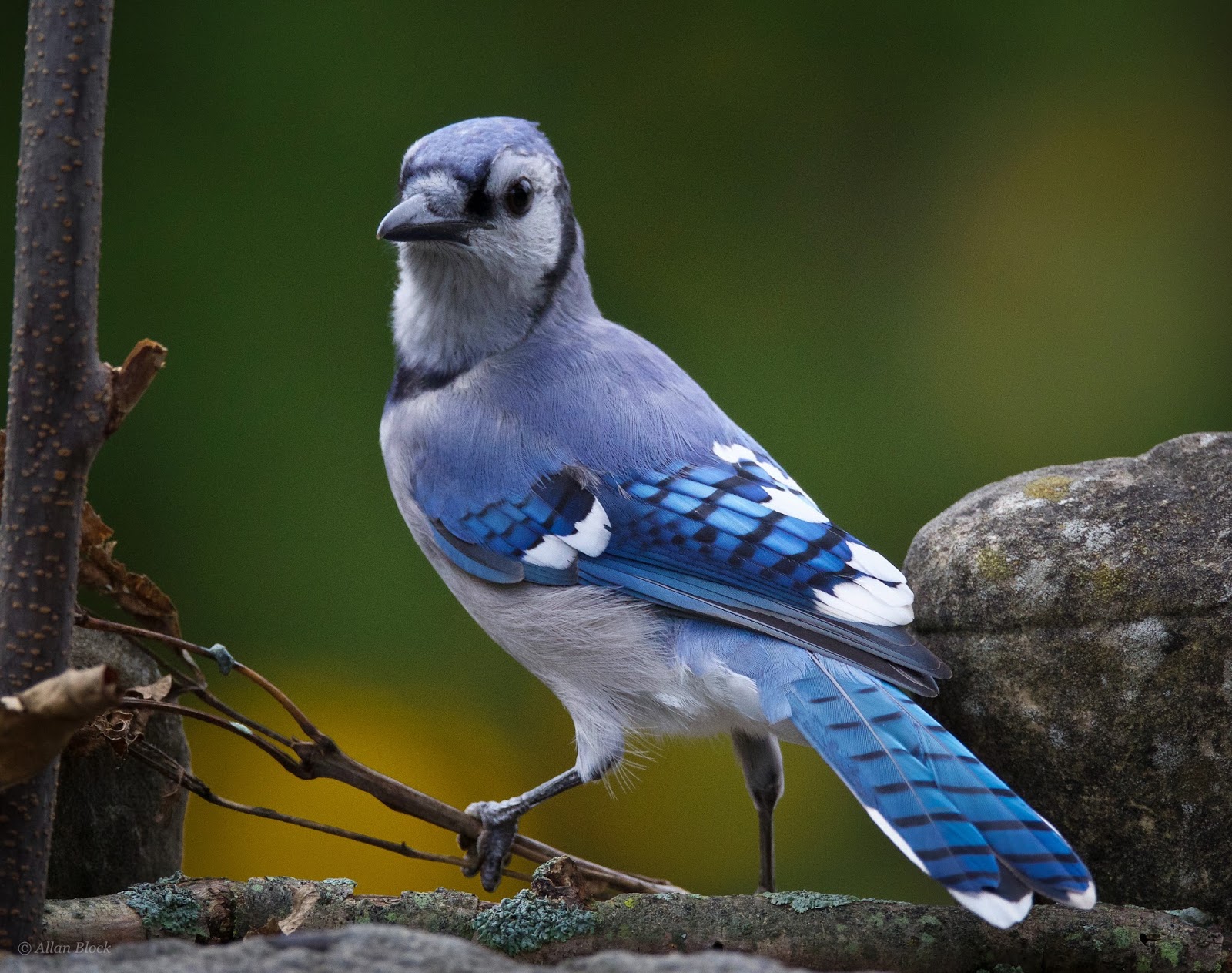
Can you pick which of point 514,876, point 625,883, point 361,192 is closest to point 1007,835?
point 625,883

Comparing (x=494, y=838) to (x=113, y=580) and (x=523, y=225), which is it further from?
(x=523, y=225)

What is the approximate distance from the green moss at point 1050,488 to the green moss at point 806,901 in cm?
45

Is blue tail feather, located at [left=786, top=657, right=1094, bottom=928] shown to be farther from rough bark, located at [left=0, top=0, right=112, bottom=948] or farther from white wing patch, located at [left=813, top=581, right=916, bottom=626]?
rough bark, located at [left=0, top=0, right=112, bottom=948]

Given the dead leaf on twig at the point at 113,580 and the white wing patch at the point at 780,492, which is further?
the white wing patch at the point at 780,492

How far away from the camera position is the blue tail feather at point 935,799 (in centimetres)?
95

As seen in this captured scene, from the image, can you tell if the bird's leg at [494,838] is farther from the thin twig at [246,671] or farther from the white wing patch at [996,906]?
the white wing patch at [996,906]

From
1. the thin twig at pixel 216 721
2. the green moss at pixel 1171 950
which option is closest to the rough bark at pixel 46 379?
the thin twig at pixel 216 721

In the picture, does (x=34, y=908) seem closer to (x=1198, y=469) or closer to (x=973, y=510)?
(x=973, y=510)

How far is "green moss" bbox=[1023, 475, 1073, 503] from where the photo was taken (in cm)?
128

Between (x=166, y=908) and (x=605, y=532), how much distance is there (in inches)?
22.6

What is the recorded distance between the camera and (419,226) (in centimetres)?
145

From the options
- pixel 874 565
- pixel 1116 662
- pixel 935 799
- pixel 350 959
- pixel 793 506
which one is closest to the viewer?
pixel 350 959

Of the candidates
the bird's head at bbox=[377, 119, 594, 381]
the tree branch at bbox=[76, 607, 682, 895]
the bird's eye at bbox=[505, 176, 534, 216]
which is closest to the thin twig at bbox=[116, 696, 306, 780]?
the tree branch at bbox=[76, 607, 682, 895]

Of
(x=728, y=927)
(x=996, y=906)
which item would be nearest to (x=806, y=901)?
(x=728, y=927)
